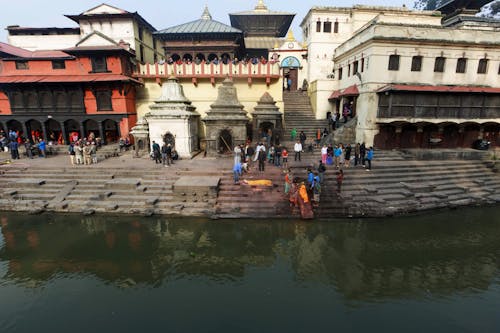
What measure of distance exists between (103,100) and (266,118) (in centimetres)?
1331

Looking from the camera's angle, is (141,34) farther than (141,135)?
Yes

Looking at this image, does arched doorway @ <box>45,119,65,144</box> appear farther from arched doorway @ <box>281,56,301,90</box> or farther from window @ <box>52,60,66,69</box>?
arched doorway @ <box>281,56,301,90</box>

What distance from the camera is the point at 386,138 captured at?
65.6ft

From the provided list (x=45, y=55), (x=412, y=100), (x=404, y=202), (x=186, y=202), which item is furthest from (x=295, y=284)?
(x=45, y=55)

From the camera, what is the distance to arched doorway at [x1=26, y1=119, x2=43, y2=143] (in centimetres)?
2261

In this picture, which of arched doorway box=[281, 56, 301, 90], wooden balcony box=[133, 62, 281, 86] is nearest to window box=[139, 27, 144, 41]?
wooden balcony box=[133, 62, 281, 86]

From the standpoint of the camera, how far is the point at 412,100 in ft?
61.6

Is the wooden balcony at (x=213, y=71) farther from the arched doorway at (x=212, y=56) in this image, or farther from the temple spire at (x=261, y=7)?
the temple spire at (x=261, y=7)

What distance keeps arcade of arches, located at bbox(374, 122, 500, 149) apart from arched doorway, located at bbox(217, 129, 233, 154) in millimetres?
10907

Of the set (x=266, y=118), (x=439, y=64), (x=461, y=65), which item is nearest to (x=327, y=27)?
(x=439, y=64)

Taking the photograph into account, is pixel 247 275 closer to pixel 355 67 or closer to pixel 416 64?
pixel 416 64

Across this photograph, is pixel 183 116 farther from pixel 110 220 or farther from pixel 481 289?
pixel 481 289

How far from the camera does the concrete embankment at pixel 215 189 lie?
499 inches

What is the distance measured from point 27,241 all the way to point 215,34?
21.2 m
